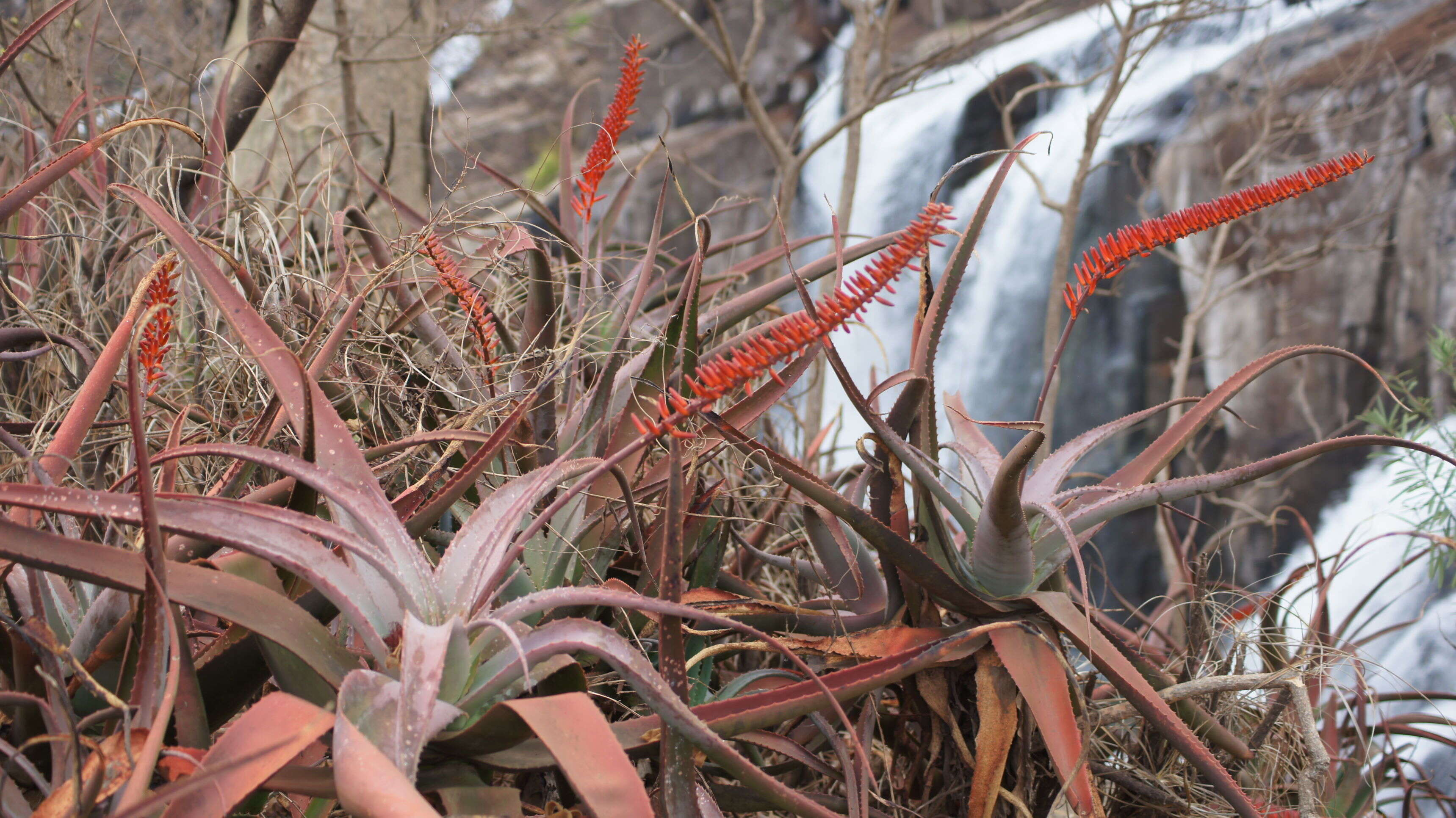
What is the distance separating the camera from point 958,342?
592 centimetres

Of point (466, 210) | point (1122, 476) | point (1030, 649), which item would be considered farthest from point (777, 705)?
point (466, 210)

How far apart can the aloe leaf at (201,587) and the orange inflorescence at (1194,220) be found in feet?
2.12

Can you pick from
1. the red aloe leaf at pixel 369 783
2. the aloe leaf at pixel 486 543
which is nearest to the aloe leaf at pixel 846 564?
the aloe leaf at pixel 486 543

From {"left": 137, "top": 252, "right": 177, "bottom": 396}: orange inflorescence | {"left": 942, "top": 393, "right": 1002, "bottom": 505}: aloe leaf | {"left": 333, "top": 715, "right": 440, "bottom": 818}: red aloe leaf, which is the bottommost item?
{"left": 333, "top": 715, "right": 440, "bottom": 818}: red aloe leaf

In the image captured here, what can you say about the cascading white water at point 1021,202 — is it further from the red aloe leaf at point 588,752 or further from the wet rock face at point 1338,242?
the red aloe leaf at point 588,752

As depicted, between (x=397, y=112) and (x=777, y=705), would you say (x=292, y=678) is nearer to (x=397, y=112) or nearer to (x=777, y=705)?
(x=777, y=705)

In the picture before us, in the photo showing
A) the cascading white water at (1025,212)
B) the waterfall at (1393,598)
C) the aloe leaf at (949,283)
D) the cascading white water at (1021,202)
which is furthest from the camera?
the cascading white water at (1021,202)

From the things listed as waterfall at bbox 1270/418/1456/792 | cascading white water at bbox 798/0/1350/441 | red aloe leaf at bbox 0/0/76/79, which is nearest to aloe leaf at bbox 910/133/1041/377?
red aloe leaf at bbox 0/0/76/79

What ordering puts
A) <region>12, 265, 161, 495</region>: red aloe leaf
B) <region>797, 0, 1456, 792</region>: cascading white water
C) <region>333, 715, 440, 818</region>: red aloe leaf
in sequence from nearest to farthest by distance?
<region>333, 715, 440, 818</region>: red aloe leaf < <region>12, 265, 161, 495</region>: red aloe leaf < <region>797, 0, 1456, 792</region>: cascading white water

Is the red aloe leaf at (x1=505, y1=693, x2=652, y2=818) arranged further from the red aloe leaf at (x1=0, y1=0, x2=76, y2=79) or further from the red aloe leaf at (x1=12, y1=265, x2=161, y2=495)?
the red aloe leaf at (x1=0, y1=0, x2=76, y2=79)

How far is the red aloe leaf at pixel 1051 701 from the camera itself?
2.56ft

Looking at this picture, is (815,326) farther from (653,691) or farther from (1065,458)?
(1065,458)

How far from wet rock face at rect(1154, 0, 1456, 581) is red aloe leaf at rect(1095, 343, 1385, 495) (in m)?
3.64

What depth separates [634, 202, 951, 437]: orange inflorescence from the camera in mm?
646
